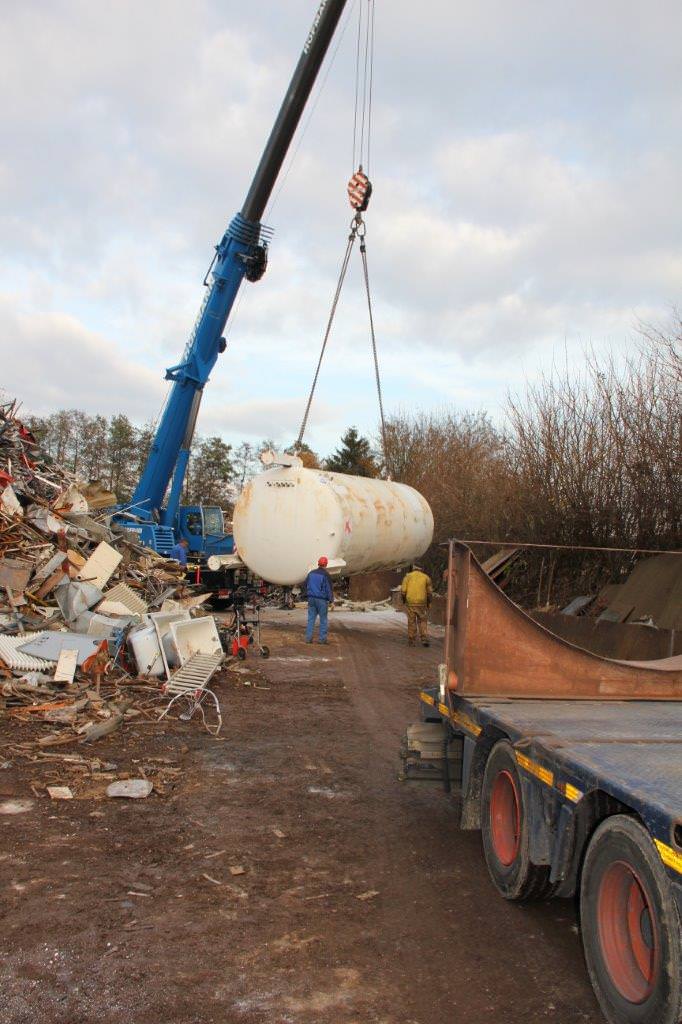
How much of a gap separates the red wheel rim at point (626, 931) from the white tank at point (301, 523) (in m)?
10.4

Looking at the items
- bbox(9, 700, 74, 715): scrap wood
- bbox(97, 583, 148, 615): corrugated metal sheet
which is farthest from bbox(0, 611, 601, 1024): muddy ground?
bbox(97, 583, 148, 615): corrugated metal sheet

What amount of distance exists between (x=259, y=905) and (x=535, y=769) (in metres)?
1.68

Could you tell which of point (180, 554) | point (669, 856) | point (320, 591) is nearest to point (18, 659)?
point (320, 591)

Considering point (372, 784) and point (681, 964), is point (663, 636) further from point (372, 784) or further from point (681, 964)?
point (681, 964)

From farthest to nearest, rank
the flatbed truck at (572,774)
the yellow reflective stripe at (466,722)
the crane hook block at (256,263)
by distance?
1. the crane hook block at (256,263)
2. the yellow reflective stripe at (466,722)
3. the flatbed truck at (572,774)

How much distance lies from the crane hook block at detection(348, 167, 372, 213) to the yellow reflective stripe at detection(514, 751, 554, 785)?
39.8 ft

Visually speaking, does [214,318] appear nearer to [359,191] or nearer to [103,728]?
[359,191]

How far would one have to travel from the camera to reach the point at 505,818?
433 cm

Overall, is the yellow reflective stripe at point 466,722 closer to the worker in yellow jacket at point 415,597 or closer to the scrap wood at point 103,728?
the scrap wood at point 103,728

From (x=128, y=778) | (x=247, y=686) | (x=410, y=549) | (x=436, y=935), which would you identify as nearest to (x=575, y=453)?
(x=410, y=549)

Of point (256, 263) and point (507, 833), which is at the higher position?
point (256, 263)

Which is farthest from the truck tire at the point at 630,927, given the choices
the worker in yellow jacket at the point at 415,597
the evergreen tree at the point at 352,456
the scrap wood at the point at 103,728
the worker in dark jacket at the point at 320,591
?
the evergreen tree at the point at 352,456

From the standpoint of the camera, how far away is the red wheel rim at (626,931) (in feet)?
9.30

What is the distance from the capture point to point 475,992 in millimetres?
3279
